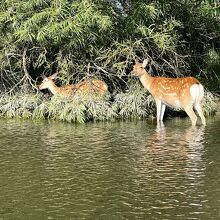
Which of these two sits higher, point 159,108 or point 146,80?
point 146,80

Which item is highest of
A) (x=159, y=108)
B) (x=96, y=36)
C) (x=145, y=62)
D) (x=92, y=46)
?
(x=96, y=36)

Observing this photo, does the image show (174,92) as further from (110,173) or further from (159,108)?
(110,173)

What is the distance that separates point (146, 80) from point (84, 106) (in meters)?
1.97

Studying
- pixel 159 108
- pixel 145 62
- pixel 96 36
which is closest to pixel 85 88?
pixel 96 36

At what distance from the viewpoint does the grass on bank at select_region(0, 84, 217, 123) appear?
556 inches

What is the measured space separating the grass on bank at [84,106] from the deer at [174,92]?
0.51 m

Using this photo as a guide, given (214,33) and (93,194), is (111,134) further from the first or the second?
(214,33)

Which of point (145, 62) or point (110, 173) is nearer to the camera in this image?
point (110, 173)

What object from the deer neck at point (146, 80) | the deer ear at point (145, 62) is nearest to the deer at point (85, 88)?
the deer neck at point (146, 80)

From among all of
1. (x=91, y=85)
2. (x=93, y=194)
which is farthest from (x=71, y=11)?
(x=93, y=194)

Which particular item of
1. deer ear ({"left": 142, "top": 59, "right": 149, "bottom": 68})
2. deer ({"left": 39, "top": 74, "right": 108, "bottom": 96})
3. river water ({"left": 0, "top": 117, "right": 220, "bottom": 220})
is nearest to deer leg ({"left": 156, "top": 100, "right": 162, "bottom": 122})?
deer ear ({"left": 142, "top": 59, "right": 149, "bottom": 68})

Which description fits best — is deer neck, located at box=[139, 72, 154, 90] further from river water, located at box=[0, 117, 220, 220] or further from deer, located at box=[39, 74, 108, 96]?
river water, located at box=[0, 117, 220, 220]

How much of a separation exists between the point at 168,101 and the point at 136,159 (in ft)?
17.9

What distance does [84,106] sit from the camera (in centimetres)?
1406
